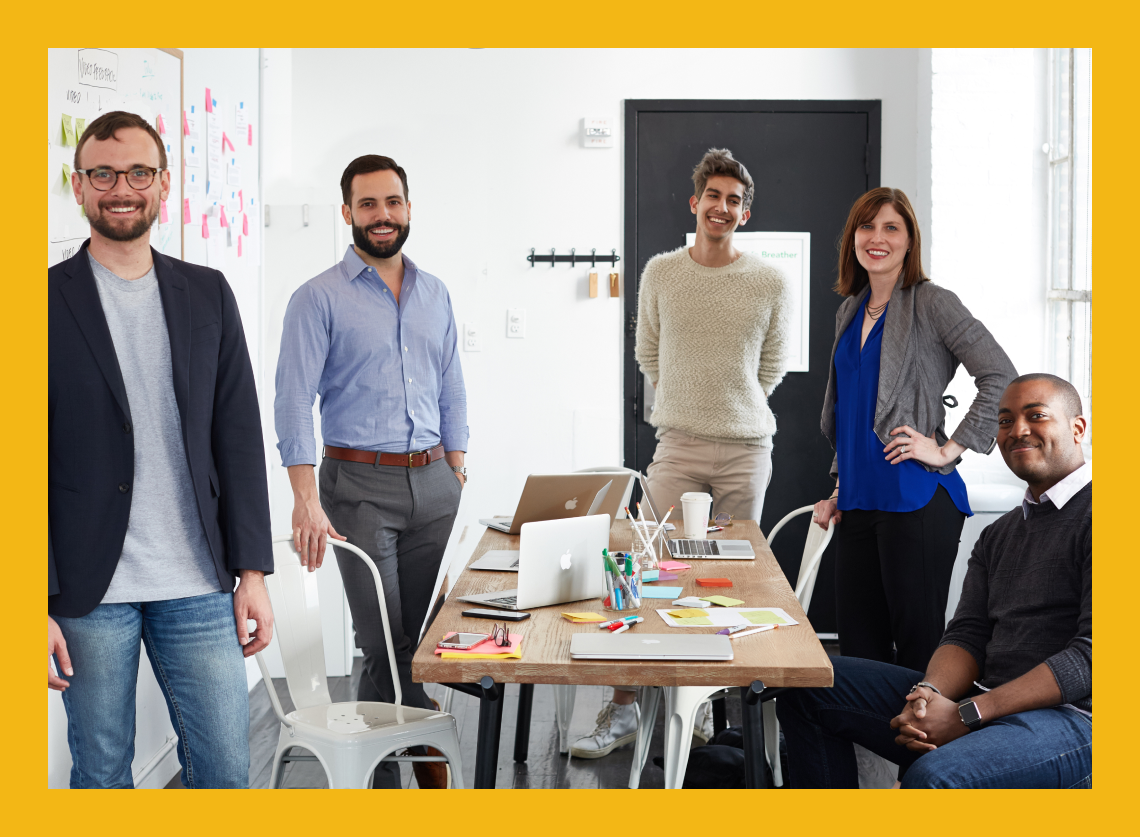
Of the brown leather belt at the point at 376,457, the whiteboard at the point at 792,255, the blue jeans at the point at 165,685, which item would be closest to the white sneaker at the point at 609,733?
the brown leather belt at the point at 376,457

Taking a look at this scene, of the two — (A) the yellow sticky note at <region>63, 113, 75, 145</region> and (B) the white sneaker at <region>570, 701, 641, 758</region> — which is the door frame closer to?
(B) the white sneaker at <region>570, 701, 641, 758</region>

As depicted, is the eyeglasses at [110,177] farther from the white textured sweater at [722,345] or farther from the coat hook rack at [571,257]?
the coat hook rack at [571,257]

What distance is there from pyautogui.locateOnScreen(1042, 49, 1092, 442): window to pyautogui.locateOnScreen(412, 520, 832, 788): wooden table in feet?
7.35

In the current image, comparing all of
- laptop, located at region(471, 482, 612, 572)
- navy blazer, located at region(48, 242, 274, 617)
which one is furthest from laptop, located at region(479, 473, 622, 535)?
navy blazer, located at region(48, 242, 274, 617)

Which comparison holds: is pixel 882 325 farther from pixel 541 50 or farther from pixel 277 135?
pixel 277 135

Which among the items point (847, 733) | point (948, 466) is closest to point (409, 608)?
point (847, 733)

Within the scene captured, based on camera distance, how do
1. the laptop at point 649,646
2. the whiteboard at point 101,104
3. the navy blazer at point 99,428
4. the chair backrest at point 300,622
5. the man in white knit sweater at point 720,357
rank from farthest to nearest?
the man in white knit sweater at point 720,357 → the chair backrest at point 300,622 → the whiteboard at point 101,104 → the laptop at point 649,646 → the navy blazer at point 99,428

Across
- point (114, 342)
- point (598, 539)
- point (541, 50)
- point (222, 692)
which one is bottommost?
point (222, 692)

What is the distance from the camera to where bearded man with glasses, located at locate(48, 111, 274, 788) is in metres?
1.67

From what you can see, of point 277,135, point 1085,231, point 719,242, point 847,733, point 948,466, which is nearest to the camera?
point 847,733

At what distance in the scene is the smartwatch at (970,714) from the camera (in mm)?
1864

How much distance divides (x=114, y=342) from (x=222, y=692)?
0.66 m

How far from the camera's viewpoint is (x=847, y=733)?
82.8 inches

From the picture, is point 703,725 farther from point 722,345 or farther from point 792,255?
point 792,255
